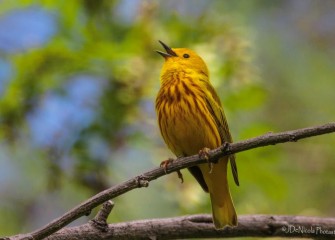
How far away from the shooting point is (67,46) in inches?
187

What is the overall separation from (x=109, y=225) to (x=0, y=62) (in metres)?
2.08

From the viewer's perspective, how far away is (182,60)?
16.6 feet

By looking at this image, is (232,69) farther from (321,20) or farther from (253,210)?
(321,20)

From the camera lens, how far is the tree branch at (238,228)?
3801 mm

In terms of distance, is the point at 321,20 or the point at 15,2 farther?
the point at 321,20

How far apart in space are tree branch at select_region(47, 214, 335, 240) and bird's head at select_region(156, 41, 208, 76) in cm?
128

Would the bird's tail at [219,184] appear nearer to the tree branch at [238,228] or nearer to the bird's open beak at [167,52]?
the tree branch at [238,228]

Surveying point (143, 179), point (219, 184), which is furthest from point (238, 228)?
point (143, 179)

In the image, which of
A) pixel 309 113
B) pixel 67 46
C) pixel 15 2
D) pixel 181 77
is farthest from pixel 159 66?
pixel 309 113

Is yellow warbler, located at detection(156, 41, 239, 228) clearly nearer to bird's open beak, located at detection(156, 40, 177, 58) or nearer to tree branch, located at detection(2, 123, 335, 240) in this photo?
bird's open beak, located at detection(156, 40, 177, 58)

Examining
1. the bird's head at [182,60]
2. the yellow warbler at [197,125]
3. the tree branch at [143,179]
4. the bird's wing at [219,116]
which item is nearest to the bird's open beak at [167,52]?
the bird's head at [182,60]

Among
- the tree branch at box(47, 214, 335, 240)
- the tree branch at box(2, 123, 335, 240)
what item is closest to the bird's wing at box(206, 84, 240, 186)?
the tree branch at box(47, 214, 335, 240)

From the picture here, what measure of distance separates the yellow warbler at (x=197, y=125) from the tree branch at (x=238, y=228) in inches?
6.2

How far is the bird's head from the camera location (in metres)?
4.93
